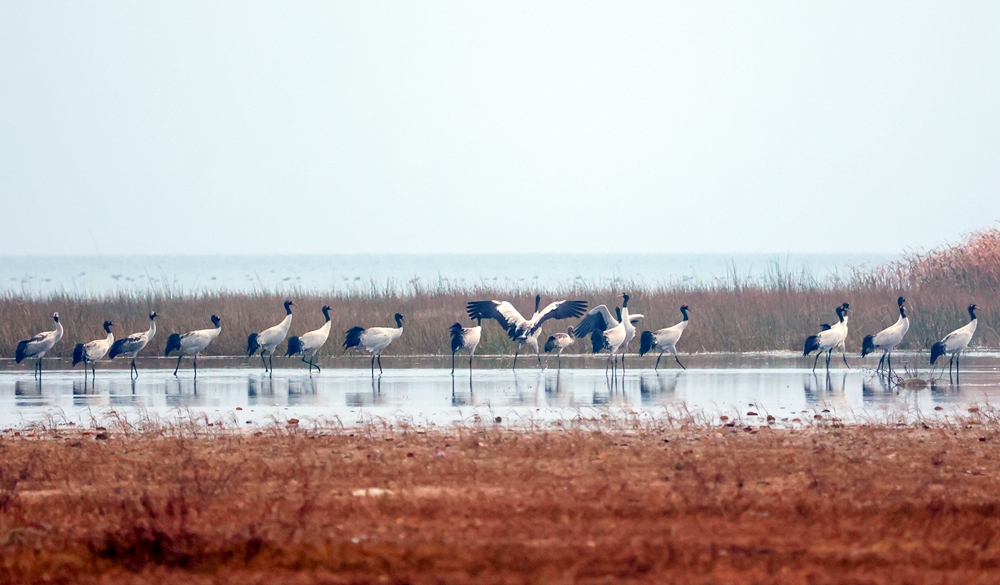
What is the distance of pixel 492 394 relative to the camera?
15.9m

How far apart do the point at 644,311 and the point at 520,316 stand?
620 centimetres

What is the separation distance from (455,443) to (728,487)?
306 centimetres

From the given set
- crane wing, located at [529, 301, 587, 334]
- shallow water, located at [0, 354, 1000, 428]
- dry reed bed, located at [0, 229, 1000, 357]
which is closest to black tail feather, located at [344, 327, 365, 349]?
shallow water, located at [0, 354, 1000, 428]

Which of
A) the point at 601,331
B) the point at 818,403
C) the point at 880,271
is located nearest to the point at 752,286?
the point at 880,271

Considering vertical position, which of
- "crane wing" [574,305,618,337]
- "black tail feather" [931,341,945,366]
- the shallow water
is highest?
"crane wing" [574,305,618,337]

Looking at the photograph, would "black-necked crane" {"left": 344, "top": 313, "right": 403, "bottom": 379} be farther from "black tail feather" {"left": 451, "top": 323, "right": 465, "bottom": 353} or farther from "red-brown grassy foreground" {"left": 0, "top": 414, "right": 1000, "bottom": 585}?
"red-brown grassy foreground" {"left": 0, "top": 414, "right": 1000, "bottom": 585}

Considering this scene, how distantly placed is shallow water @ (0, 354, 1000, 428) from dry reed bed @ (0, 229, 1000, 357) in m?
3.63

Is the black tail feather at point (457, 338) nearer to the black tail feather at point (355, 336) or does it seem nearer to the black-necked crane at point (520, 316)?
the black-necked crane at point (520, 316)

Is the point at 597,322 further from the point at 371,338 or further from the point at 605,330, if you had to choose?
the point at 371,338

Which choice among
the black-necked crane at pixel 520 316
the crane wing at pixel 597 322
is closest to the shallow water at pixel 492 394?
the black-necked crane at pixel 520 316

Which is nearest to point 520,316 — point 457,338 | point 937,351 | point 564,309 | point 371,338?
point 564,309

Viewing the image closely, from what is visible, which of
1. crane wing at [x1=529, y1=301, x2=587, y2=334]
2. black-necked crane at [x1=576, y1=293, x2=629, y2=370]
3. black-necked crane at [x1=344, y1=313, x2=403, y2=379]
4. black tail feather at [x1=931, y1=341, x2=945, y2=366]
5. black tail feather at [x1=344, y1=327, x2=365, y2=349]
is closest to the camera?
black tail feather at [x1=931, y1=341, x2=945, y2=366]

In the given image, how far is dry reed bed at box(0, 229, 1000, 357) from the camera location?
2473 centimetres

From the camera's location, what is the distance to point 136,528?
6523 mm
